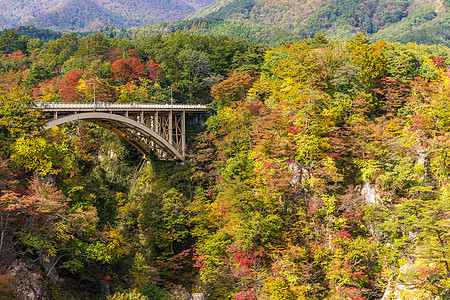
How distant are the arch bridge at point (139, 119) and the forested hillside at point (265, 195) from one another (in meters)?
1.72

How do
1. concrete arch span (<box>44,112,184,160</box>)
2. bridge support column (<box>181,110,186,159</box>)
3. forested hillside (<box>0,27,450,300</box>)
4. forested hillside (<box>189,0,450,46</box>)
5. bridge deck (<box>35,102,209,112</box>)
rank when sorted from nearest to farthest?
forested hillside (<box>0,27,450,300</box>)
bridge deck (<box>35,102,209,112</box>)
concrete arch span (<box>44,112,184,160</box>)
bridge support column (<box>181,110,186,159</box>)
forested hillside (<box>189,0,450,46</box>)

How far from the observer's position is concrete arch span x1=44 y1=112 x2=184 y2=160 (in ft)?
82.4

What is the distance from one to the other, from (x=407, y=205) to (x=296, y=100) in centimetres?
1035

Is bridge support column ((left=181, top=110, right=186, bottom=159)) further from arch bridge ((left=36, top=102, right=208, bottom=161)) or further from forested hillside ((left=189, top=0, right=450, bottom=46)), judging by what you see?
forested hillside ((left=189, top=0, right=450, bottom=46))

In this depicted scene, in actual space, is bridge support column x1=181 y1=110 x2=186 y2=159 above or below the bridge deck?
below

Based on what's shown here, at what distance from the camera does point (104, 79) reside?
38.4 m

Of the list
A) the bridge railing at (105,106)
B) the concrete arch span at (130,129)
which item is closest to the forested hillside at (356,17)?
the bridge railing at (105,106)

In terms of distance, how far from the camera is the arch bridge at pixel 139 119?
80.7 ft

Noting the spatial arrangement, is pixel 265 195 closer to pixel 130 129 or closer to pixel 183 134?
pixel 183 134

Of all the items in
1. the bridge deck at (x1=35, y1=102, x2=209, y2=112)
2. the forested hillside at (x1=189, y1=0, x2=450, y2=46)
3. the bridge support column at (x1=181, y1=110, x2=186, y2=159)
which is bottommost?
the bridge support column at (x1=181, y1=110, x2=186, y2=159)

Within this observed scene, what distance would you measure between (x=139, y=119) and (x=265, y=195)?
16.5 meters

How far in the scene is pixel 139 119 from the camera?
33000 millimetres

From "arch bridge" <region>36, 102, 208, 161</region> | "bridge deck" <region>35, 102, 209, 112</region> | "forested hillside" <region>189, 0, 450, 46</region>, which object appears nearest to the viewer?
"bridge deck" <region>35, 102, 209, 112</region>

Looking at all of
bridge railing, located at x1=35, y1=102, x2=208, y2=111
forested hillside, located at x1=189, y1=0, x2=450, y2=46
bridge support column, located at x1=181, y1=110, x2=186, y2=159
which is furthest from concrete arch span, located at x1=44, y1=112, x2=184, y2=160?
forested hillside, located at x1=189, y1=0, x2=450, y2=46
